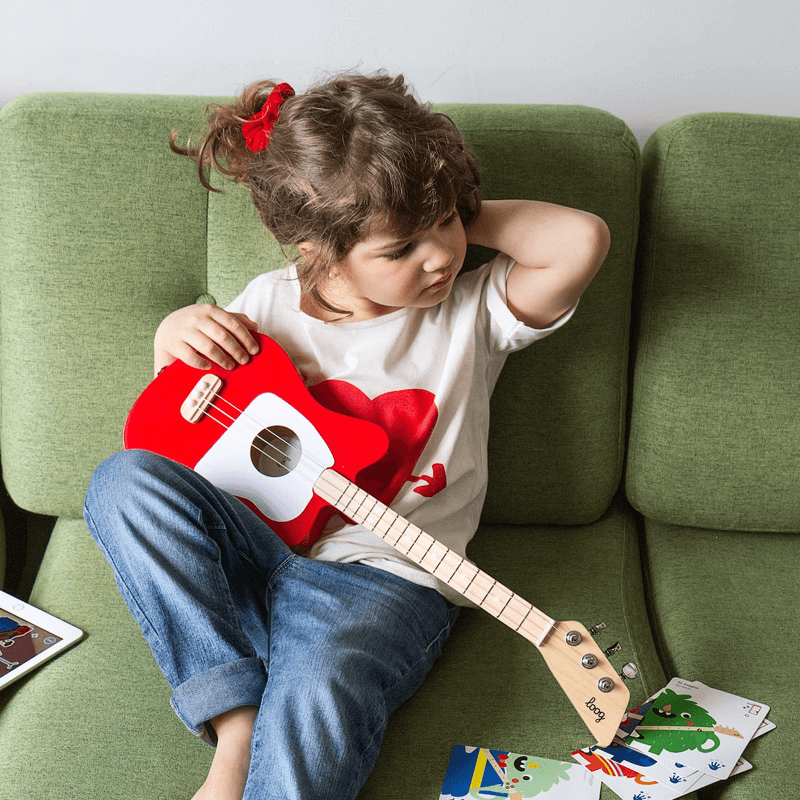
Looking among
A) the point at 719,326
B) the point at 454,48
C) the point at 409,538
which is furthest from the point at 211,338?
the point at 719,326

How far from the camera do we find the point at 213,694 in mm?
919

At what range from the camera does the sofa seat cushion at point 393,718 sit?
2.99ft

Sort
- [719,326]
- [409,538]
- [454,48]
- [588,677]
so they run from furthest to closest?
[454,48], [719,326], [409,538], [588,677]

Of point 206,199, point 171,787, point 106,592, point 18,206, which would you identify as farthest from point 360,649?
point 18,206

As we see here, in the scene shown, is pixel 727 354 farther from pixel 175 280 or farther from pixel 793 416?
pixel 175 280

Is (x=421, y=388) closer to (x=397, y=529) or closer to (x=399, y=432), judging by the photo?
(x=399, y=432)

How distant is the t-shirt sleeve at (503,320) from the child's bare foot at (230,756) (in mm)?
591

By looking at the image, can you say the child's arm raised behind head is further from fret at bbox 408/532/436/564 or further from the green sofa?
fret at bbox 408/532/436/564

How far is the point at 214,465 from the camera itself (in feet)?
3.60

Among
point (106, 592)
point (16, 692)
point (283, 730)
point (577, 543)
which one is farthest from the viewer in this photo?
point (577, 543)

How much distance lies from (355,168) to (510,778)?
74 cm

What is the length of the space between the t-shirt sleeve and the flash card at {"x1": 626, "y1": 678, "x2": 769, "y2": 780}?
501mm

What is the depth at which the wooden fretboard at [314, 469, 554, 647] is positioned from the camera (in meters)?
0.90

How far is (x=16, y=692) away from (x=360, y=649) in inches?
18.7
